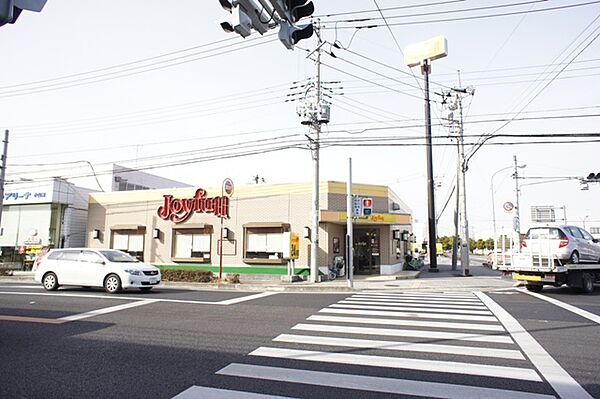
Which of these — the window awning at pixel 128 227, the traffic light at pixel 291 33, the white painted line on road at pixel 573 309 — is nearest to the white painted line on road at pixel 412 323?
the white painted line on road at pixel 573 309

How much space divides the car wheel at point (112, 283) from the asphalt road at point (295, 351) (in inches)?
98.0

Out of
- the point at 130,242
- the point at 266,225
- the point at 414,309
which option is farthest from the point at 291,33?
the point at 130,242

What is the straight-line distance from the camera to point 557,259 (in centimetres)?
1456

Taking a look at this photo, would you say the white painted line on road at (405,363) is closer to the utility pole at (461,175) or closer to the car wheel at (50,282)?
the car wheel at (50,282)

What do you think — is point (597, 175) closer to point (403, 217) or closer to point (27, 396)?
point (403, 217)

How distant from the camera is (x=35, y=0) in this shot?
3.14 meters

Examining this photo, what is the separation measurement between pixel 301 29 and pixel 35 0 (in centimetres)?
340

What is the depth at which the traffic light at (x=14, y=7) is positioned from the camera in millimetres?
2877

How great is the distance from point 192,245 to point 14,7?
2193 centimetres

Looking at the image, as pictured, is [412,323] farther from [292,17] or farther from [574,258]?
[574,258]

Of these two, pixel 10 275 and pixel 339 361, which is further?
pixel 10 275

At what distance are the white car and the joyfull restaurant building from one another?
22.6ft

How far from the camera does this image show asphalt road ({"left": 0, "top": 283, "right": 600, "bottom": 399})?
4.57 meters

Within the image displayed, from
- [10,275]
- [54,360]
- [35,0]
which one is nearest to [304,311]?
[54,360]
